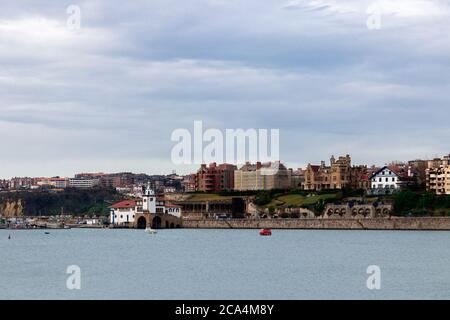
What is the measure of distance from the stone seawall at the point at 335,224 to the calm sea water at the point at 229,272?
36576 mm

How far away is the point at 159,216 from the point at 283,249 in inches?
2495

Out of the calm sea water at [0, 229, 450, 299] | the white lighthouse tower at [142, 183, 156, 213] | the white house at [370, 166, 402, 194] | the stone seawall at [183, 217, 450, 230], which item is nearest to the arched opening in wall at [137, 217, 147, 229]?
the white lighthouse tower at [142, 183, 156, 213]

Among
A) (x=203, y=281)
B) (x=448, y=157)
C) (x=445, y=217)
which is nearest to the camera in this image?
(x=203, y=281)

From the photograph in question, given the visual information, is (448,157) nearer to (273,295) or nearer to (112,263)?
(112,263)

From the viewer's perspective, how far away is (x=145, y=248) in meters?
84.4

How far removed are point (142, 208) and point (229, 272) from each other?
8872cm

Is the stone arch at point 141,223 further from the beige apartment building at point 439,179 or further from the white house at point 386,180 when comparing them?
the beige apartment building at point 439,179

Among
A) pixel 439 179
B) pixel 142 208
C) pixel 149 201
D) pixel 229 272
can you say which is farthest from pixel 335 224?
pixel 229 272

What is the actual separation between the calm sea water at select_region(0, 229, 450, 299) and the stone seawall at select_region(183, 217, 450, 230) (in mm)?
36576

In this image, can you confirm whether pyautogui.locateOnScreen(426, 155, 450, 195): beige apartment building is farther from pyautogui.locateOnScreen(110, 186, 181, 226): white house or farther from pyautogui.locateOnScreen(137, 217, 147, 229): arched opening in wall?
pyautogui.locateOnScreen(137, 217, 147, 229): arched opening in wall

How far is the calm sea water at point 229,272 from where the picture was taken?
150ft

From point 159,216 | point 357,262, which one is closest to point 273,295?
point 357,262

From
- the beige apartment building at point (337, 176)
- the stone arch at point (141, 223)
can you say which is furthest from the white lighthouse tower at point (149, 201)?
the beige apartment building at point (337, 176)

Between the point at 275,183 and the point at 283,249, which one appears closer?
the point at 283,249
